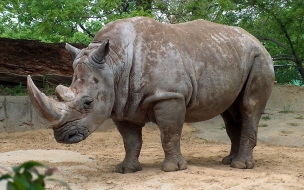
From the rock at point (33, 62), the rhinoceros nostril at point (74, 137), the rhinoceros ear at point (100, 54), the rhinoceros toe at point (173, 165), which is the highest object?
the rhinoceros ear at point (100, 54)

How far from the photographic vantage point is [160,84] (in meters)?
5.13

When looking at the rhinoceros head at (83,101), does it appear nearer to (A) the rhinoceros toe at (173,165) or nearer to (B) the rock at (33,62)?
(A) the rhinoceros toe at (173,165)

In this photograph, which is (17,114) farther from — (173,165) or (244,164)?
(244,164)

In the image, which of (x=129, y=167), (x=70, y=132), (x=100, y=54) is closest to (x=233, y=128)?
(x=129, y=167)

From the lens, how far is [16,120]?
9172 mm

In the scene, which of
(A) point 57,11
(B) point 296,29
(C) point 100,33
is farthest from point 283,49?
(C) point 100,33

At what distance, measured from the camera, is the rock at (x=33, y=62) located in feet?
33.8

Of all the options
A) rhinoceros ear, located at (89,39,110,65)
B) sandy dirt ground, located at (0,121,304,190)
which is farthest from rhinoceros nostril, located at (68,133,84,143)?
rhinoceros ear, located at (89,39,110,65)

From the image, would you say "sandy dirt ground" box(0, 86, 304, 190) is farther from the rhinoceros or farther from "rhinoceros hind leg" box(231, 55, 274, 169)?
the rhinoceros

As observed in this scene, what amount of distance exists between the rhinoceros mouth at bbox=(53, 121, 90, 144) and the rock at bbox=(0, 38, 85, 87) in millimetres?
5776

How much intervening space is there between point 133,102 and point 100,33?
916mm

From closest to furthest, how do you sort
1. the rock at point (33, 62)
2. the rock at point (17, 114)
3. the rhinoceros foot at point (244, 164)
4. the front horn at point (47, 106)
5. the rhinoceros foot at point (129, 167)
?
1. the front horn at point (47, 106)
2. the rhinoceros foot at point (129, 167)
3. the rhinoceros foot at point (244, 164)
4. the rock at point (17, 114)
5. the rock at point (33, 62)

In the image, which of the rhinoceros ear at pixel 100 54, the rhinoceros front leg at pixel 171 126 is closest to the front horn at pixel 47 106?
the rhinoceros ear at pixel 100 54

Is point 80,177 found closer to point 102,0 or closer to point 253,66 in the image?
point 253,66
